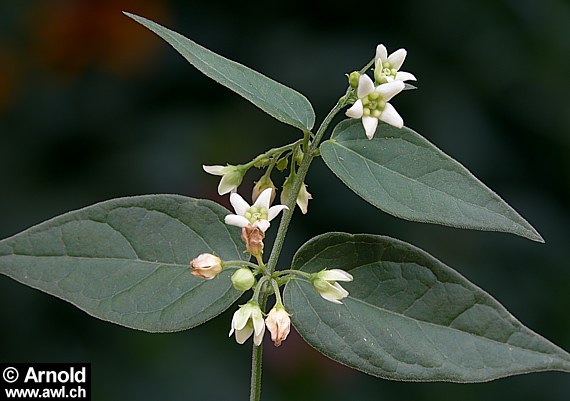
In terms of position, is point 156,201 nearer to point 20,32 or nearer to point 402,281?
point 402,281

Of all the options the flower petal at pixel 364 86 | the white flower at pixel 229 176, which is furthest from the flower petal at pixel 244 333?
the flower petal at pixel 364 86

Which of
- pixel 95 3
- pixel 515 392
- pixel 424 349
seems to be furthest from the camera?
pixel 95 3

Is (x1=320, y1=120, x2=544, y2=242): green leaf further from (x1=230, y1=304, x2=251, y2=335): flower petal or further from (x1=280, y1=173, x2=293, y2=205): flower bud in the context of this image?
(x1=230, y1=304, x2=251, y2=335): flower petal

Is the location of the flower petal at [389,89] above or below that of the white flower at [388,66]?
below

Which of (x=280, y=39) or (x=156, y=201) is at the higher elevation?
(x=280, y=39)

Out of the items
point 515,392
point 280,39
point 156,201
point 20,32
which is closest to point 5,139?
point 20,32

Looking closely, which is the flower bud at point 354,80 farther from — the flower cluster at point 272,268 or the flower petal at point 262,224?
the flower petal at point 262,224

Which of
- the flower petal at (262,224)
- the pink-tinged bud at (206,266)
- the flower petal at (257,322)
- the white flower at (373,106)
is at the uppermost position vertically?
the white flower at (373,106)
